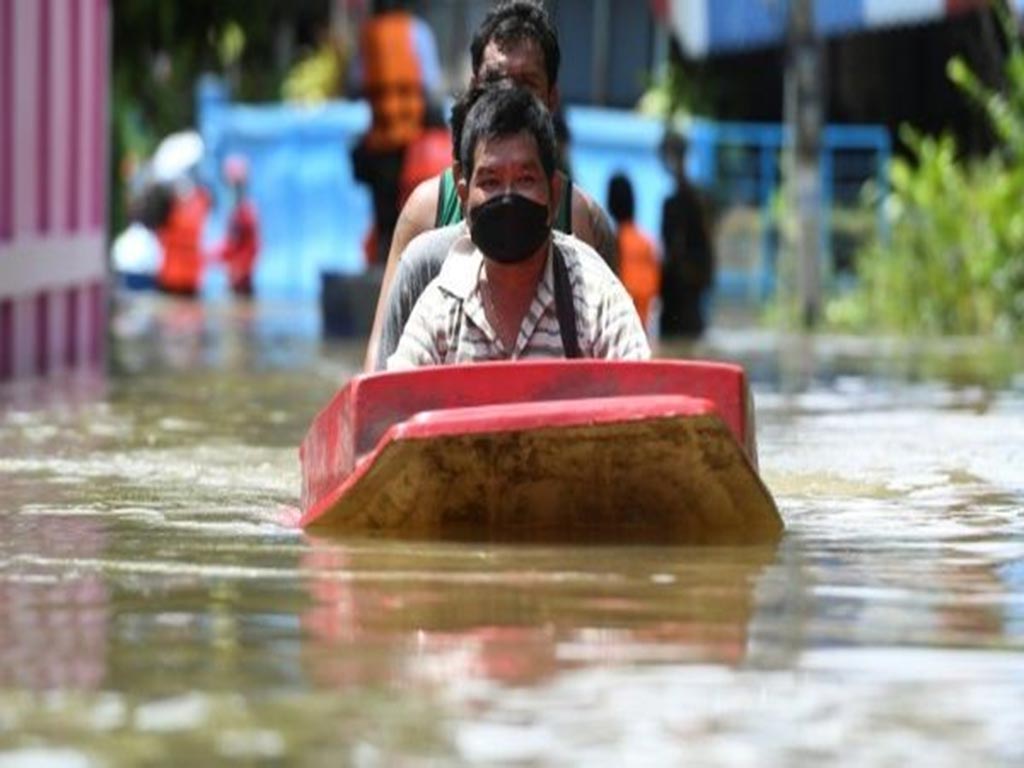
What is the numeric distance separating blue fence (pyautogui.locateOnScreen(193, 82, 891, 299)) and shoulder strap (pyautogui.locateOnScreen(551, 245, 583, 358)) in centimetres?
2038

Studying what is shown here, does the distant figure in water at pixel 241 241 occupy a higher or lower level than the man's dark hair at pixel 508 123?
lower

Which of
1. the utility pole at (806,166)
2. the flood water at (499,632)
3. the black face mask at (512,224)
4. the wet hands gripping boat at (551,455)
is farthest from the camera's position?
the utility pole at (806,166)

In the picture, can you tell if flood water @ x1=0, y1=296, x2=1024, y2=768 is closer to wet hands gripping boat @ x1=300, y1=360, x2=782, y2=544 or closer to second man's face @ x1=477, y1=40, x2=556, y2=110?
wet hands gripping boat @ x1=300, y1=360, x2=782, y2=544

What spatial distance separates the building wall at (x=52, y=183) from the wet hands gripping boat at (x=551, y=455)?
33.5ft

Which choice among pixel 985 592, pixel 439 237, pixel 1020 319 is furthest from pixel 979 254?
pixel 985 592

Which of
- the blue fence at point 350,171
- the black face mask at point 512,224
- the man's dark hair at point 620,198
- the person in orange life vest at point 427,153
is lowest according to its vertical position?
the blue fence at point 350,171

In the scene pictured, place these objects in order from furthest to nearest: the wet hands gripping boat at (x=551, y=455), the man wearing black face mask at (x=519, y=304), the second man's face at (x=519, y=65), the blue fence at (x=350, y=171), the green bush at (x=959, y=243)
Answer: the blue fence at (x=350, y=171) → the green bush at (x=959, y=243) → the second man's face at (x=519, y=65) → the man wearing black face mask at (x=519, y=304) → the wet hands gripping boat at (x=551, y=455)

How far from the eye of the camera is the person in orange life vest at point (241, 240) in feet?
129

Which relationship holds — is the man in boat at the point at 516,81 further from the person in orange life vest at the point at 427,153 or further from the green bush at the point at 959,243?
the person in orange life vest at the point at 427,153

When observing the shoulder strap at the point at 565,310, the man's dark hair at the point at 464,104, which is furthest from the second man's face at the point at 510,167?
the man's dark hair at the point at 464,104

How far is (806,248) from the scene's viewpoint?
27812mm

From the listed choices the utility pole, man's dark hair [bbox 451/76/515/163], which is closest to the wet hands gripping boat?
man's dark hair [bbox 451/76/515/163]

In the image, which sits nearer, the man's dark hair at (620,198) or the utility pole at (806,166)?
the man's dark hair at (620,198)

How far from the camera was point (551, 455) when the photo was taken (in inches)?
313
